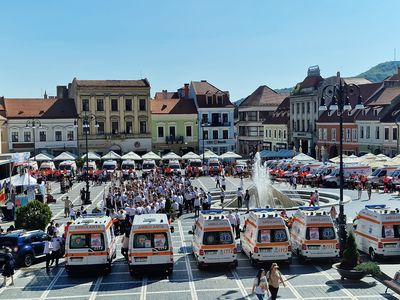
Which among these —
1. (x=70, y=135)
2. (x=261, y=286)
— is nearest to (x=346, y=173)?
(x=261, y=286)

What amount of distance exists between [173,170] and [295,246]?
37.4 meters

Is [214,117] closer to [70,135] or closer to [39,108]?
[70,135]

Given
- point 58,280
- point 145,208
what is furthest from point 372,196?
point 58,280

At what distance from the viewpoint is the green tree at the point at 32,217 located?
2675 centimetres

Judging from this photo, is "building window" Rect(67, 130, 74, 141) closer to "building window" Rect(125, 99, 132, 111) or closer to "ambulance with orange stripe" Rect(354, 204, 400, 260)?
"building window" Rect(125, 99, 132, 111)

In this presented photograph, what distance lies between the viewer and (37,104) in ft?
A: 251

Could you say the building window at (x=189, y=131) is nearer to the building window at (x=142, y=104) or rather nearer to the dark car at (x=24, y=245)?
the building window at (x=142, y=104)

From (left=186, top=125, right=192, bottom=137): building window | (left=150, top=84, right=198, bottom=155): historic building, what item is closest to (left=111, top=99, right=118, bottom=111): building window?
(left=150, top=84, right=198, bottom=155): historic building

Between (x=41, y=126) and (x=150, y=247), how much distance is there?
57.6 m

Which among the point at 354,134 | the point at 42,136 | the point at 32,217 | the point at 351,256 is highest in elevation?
the point at 42,136

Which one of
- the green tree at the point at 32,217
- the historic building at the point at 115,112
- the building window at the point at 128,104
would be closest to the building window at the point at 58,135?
the historic building at the point at 115,112

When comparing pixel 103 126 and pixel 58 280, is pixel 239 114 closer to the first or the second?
pixel 103 126

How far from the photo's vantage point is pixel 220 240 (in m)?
20.8

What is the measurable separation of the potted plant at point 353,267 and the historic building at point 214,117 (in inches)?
2442
